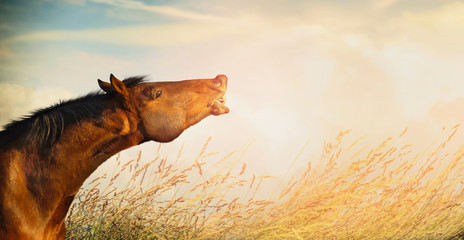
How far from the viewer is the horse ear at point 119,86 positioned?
2750 mm

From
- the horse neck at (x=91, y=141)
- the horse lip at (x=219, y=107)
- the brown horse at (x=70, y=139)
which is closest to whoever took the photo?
the brown horse at (x=70, y=139)

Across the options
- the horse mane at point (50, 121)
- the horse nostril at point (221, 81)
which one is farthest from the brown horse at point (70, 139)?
the horse nostril at point (221, 81)

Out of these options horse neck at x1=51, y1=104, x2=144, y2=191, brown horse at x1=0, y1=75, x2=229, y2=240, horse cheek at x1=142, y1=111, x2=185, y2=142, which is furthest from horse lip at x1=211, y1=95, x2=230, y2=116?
horse neck at x1=51, y1=104, x2=144, y2=191

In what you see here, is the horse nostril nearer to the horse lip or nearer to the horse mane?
the horse lip

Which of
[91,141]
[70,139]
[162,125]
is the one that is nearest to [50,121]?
[70,139]

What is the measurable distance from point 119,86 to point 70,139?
0.46 m

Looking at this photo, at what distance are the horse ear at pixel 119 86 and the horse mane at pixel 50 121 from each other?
0.36ft

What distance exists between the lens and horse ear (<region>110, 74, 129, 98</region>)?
9.02ft

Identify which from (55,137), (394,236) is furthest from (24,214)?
(394,236)

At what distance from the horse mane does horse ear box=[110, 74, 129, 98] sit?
0.11 meters

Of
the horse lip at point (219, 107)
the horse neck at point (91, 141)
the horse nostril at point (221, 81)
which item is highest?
the horse nostril at point (221, 81)

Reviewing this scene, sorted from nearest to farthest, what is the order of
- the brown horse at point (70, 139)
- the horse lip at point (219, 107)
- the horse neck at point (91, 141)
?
the brown horse at point (70, 139)
the horse neck at point (91, 141)
the horse lip at point (219, 107)

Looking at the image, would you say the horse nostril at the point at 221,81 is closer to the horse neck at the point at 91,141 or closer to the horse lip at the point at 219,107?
the horse lip at the point at 219,107

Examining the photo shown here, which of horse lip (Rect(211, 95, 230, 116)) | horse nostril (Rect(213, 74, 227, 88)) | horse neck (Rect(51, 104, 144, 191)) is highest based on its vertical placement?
horse nostril (Rect(213, 74, 227, 88))
